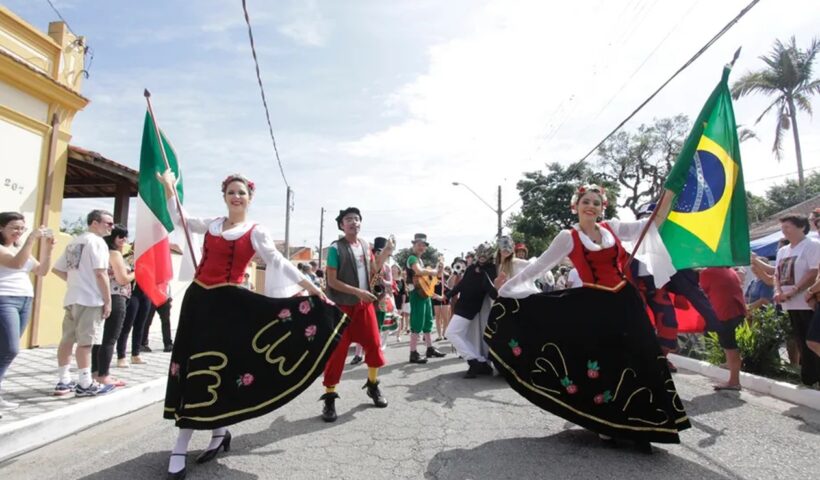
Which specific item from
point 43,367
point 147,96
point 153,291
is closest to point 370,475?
point 153,291

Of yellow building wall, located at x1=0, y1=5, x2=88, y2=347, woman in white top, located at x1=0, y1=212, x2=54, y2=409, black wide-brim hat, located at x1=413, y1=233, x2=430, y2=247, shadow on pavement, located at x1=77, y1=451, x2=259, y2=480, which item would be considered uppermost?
yellow building wall, located at x1=0, y1=5, x2=88, y2=347

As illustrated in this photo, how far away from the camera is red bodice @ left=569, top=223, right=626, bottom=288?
3770mm

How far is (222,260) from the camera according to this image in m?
3.59

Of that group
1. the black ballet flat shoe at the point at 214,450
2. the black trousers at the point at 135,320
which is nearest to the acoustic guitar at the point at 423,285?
the black trousers at the point at 135,320

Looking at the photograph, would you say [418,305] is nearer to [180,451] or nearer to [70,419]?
[70,419]

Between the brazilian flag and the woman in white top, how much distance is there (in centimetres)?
524

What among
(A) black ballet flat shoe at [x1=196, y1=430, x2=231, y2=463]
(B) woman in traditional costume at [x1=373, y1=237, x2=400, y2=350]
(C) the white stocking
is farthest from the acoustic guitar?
(C) the white stocking

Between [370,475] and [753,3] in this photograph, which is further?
[753,3]

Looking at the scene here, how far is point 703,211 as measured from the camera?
4.42 metres

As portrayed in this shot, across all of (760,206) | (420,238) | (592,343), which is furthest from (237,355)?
(760,206)

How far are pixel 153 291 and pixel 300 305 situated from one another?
5.01 feet

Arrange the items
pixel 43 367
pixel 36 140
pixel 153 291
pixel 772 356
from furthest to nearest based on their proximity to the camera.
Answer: pixel 36 140 < pixel 43 367 < pixel 772 356 < pixel 153 291

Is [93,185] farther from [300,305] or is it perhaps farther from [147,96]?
[300,305]

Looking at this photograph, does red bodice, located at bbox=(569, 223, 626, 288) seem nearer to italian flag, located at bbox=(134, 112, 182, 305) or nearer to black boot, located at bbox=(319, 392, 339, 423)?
black boot, located at bbox=(319, 392, 339, 423)
